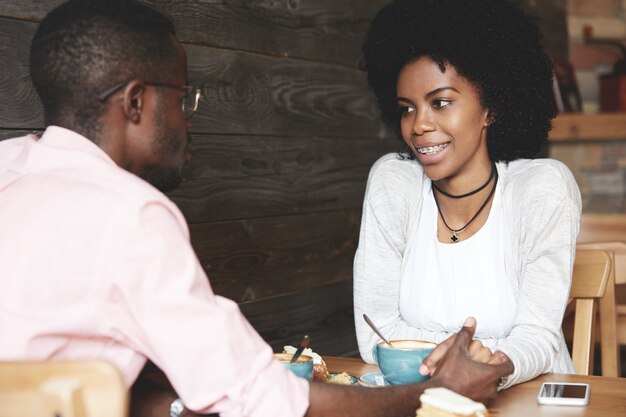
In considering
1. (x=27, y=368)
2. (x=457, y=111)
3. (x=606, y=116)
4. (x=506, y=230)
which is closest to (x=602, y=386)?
(x=506, y=230)

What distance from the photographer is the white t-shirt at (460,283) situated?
73.2 inches

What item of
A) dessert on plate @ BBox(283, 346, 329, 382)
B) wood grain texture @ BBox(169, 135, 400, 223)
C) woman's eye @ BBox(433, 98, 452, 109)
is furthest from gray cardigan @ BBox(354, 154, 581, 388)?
wood grain texture @ BBox(169, 135, 400, 223)

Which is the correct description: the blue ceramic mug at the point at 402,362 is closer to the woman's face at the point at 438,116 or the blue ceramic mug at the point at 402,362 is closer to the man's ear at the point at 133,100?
the man's ear at the point at 133,100

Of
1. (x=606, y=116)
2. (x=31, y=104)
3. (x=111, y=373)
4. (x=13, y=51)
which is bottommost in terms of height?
(x=606, y=116)

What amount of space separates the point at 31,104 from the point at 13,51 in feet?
0.39

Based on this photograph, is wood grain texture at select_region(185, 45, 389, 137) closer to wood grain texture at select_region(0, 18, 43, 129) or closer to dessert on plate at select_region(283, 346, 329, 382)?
wood grain texture at select_region(0, 18, 43, 129)

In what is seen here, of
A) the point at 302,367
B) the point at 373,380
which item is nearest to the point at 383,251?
the point at 373,380

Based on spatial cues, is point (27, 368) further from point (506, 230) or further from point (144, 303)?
point (506, 230)

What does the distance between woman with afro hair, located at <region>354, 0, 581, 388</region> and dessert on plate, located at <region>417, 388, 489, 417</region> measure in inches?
25.9

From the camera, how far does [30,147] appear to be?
114cm

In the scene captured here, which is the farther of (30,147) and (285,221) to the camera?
(285,221)

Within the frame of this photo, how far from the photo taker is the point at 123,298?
982mm

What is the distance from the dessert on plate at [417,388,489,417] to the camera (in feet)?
3.51

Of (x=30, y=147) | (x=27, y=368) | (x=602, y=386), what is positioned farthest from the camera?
(x=602, y=386)
